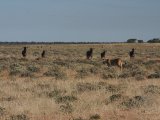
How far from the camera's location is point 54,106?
589 inches

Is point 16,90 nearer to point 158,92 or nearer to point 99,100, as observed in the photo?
point 99,100

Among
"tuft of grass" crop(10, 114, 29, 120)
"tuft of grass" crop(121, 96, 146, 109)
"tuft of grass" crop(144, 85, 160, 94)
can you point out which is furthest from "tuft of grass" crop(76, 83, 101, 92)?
"tuft of grass" crop(10, 114, 29, 120)

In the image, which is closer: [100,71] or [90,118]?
[90,118]

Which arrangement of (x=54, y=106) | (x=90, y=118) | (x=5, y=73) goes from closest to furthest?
(x=90, y=118)
(x=54, y=106)
(x=5, y=73)

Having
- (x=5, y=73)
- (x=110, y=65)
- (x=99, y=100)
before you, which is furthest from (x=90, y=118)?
(x=110, y=65)

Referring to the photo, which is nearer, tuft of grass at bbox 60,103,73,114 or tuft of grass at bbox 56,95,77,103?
tuft of grass at bbox 60,103,73,114

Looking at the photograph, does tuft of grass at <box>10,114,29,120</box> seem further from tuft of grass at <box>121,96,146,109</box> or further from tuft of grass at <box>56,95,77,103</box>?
tuft of grass at <box>121,96,146,109</box>

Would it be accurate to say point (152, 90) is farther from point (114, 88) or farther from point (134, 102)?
point (134, 102)

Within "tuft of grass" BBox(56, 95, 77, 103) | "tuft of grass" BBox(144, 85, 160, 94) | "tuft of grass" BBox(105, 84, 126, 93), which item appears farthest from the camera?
"tuft of grass" BBox(105, 84, 126, 93)

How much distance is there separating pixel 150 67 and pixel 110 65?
2.66 m

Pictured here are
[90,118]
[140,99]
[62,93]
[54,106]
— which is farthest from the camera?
[62,93]

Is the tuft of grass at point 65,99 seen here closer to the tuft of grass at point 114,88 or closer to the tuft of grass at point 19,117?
the tuft of grass at point 114,88

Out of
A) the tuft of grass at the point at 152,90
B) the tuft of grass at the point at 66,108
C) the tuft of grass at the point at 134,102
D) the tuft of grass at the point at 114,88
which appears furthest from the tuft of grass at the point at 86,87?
the tuft of grass at the point at 66,108

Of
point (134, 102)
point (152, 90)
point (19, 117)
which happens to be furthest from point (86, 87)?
point (19, 117)
